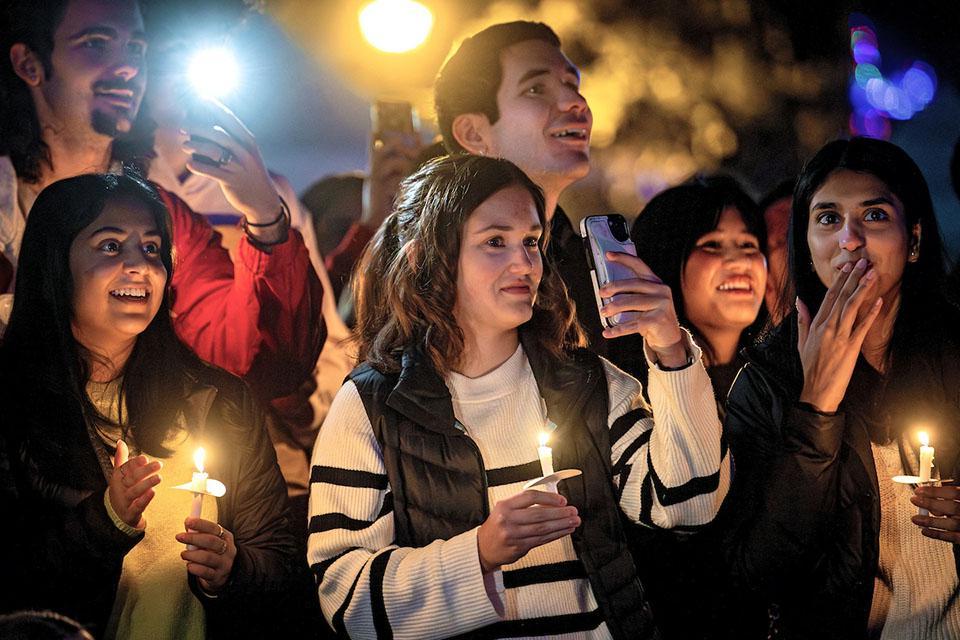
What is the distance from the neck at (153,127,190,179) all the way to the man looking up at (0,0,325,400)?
8 centimetres

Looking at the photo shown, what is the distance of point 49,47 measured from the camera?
119 inches

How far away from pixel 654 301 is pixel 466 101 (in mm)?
1766

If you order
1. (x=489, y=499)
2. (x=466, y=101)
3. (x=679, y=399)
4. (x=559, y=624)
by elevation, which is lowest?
(x=559, y=624)

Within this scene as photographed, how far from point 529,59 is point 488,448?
6.04 feet

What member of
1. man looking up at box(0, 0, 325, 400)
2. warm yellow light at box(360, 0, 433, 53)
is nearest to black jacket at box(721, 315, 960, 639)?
man looking up at box(0, 0, 325, 400)

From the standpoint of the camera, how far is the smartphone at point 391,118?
153 inches

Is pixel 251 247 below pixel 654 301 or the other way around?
the other way around

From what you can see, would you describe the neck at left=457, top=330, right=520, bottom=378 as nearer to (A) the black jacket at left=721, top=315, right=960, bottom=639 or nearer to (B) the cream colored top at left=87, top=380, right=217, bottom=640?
(A) the black jacket at left=721, top=315, right=960, bottom=639

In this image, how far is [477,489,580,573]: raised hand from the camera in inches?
84.0

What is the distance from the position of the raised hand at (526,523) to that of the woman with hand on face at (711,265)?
1220 mm

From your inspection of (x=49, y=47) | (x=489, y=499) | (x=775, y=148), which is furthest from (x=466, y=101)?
(x=775, y=148)

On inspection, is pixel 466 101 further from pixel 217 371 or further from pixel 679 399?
pixel 679 399

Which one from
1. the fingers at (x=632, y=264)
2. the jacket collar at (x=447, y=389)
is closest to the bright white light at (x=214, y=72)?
the jacket collar at (x=447, y=389)

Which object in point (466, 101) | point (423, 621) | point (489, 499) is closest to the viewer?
point (423, 621)
